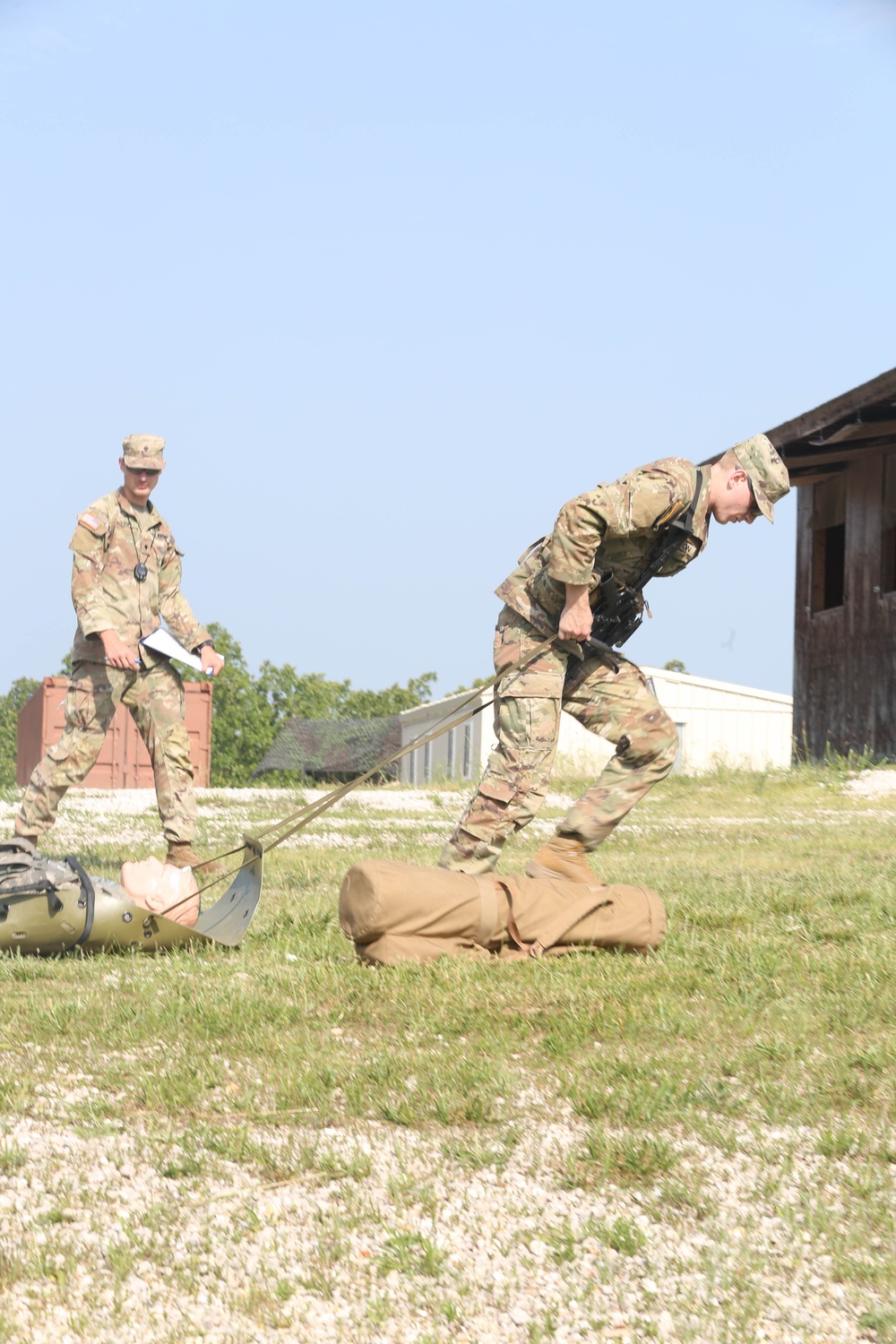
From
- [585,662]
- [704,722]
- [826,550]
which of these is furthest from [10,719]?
[585,662]

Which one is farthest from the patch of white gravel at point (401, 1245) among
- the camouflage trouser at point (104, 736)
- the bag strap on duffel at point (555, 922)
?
the camouflage trouser at point (104, 736)

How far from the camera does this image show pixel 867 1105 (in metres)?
3.32

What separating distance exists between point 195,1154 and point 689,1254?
1.09m

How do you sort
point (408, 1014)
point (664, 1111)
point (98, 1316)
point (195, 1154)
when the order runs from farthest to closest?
point (408, 1014)
point (664, 1111)
point (195, 1154)
point (98, 1316)

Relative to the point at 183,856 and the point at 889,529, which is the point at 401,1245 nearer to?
the point at 183,856

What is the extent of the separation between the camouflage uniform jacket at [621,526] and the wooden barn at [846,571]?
10281 millimetres

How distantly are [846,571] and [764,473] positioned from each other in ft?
44.0

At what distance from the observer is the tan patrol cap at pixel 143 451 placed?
7.64 metres

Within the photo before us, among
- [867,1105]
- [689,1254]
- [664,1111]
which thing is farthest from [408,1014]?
[689,1254]

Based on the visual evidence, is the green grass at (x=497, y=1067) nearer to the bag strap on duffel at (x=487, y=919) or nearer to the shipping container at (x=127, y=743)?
the bag strap on duffel at (x=487, y=919)

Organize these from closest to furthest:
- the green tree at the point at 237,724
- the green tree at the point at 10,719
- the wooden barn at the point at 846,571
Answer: the wooden barn at the point at 846,571, the green tree at the point at 237,724, the green tree at the point at 10,719

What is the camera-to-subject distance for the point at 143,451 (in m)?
7.67

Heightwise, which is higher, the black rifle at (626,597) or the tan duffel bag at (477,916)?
the black rifle at (626,597)

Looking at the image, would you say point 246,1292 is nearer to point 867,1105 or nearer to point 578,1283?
point 578,1283
